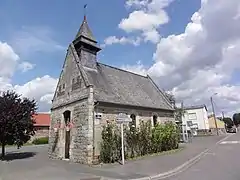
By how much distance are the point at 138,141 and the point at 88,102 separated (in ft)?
17.2

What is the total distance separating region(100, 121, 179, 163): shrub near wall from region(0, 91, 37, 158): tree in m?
7.86

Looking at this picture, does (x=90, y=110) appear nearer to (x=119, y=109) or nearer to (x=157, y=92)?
(x=119, y=109)

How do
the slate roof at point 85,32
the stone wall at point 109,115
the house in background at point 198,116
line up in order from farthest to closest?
the house in background at point 198,116
the slate roof at point 85,32
the stone wall at point 109,115

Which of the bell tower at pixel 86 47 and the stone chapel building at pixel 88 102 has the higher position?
the bell tower at pixel 86 47

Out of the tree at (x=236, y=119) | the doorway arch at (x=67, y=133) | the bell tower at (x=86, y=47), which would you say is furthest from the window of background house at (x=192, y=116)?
the tree at (x=236, y=119)

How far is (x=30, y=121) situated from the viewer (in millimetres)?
19375

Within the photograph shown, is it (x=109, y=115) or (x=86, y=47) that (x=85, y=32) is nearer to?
(x=86, y=47)

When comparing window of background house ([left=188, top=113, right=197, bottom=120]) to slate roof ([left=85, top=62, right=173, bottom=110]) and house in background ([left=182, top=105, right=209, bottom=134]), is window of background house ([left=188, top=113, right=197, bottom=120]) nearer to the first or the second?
house in background ([left=182, top=105, right=209, bottom=134])

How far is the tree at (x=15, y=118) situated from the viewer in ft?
58.7

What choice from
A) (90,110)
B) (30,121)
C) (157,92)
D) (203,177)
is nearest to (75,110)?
(90,110)

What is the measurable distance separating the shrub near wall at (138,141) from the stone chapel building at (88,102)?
2.20ft

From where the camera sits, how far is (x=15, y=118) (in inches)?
719

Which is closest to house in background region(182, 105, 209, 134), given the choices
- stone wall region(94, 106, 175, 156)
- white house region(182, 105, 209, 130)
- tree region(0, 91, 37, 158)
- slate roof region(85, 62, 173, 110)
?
white house region(182, 105, 209, 130)

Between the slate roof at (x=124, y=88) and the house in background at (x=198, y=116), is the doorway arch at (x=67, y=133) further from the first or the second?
the house in background at (x=198, y=116)
